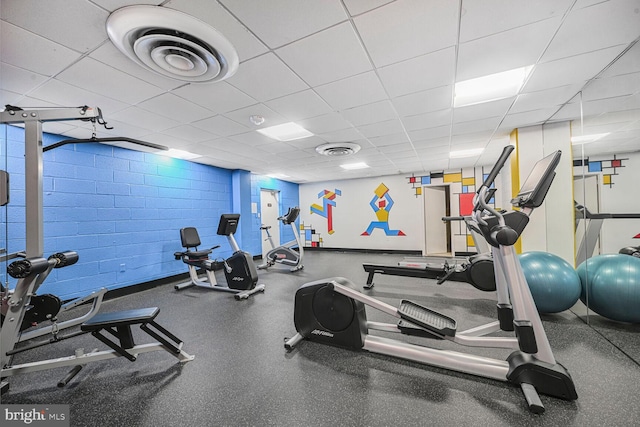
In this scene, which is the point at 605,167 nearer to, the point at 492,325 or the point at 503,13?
the point at 492,325

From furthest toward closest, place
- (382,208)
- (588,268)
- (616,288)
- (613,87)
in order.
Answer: (382,208), (588,268), (613,87), (616,288)

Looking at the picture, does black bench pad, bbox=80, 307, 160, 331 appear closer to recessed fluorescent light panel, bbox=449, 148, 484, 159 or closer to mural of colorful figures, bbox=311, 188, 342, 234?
recessed fluorescent light panel, bbox=449, 148, 484, 159

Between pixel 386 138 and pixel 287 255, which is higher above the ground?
pixel 386 138

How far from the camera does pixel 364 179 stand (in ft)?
25.1

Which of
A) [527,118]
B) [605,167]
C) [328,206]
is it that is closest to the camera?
[605,167]

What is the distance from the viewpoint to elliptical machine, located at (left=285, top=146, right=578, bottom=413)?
1.44 m

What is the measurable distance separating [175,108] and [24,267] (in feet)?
6.19

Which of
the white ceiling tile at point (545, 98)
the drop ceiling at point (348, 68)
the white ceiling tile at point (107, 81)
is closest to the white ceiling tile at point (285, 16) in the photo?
the drop ceiling at point (348, 68)

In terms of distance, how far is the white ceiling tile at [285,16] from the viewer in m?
1.37

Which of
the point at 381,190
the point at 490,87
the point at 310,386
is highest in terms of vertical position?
the point at 490,87

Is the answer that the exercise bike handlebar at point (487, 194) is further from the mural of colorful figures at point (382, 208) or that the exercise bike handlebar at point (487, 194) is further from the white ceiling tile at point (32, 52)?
the mural of colorful figures at point (382, 208)

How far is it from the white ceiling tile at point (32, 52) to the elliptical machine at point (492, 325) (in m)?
2.54

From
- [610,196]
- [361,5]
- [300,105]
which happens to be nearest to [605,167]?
[610,196]

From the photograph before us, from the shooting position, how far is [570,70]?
209cm
